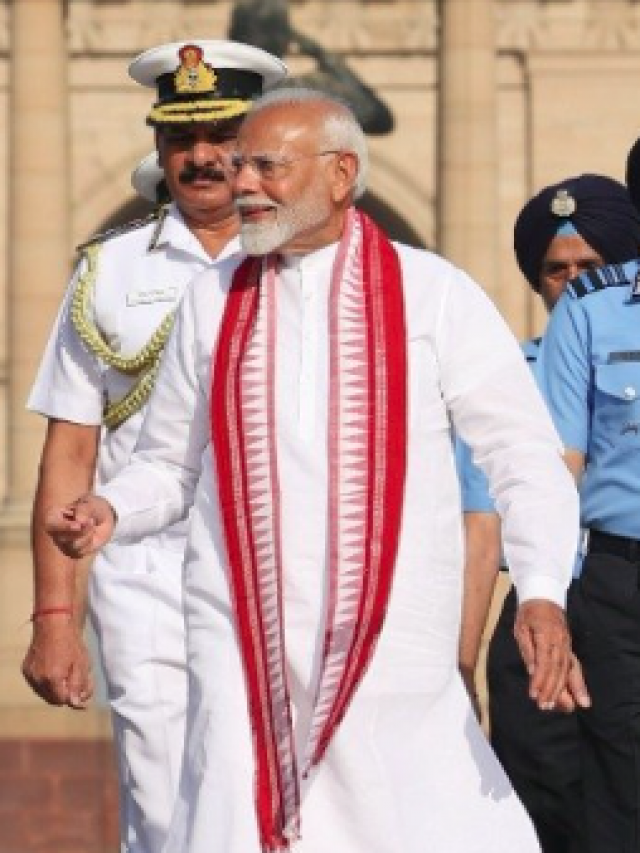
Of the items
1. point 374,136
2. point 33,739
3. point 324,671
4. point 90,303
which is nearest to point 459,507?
point 324,671

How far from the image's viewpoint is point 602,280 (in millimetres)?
8109

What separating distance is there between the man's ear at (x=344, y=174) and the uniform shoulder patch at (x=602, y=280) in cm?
125

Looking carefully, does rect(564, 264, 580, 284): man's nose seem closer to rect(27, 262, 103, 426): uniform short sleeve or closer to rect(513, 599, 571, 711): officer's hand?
rect(27, 262, 103, 426): uniform short sleeve

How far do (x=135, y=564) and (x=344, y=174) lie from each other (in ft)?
4.27

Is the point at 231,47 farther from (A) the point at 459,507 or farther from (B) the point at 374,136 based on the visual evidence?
(B) the point at 374,136

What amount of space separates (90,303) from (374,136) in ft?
83.9

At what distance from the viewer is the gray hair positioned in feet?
Answer: 22.6

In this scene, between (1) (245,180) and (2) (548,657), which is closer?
(2) (548,657)

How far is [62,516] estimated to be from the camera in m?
6.55

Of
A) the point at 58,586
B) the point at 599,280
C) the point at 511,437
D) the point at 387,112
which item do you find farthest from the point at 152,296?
the point at 387,112

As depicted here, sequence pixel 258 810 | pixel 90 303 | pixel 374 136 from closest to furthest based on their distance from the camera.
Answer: pixel 258 810
pixel 90 303
pixel 374 136

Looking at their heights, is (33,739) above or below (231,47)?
below

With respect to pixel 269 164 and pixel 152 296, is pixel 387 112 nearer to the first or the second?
pixel 152 296

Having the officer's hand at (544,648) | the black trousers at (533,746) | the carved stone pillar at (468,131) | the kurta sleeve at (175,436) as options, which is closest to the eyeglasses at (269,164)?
Answer: the kurta sleeve at (175,436)
